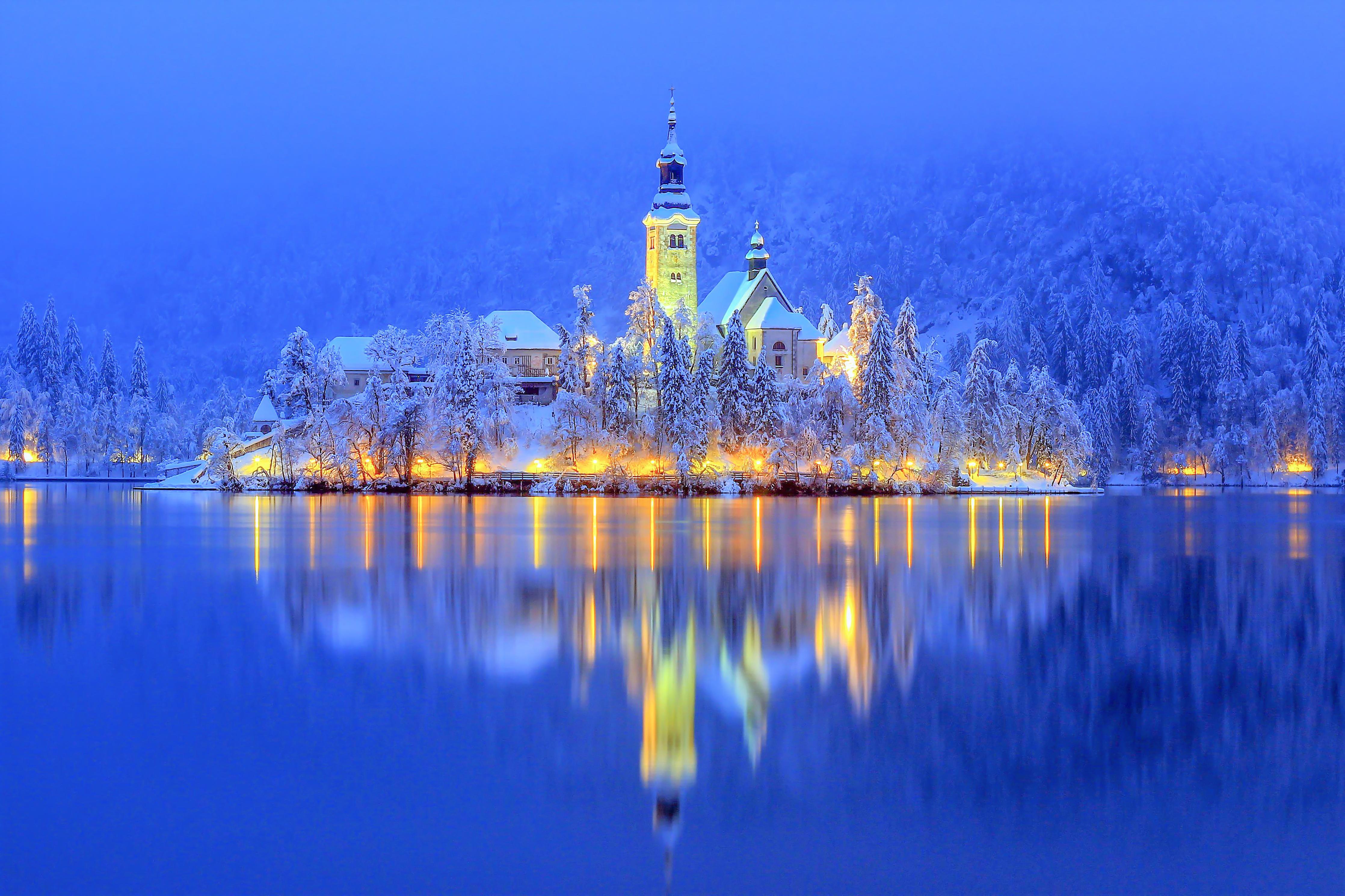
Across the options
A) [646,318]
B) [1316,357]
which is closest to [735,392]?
[646,318]

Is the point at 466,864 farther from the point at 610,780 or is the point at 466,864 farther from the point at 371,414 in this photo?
the point at 371,414

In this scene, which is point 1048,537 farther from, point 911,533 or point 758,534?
point 758,534

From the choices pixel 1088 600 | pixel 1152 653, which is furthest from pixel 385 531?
pixel 1152 653

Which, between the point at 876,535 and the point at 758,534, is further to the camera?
the point at 876,535

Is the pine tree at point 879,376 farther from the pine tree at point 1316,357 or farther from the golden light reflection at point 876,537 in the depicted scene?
the pine tree at point 1316,357

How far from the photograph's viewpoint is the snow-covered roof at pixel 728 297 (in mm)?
102188

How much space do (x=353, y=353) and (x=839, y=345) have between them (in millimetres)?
38430

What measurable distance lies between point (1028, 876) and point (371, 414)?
7173 centimetres

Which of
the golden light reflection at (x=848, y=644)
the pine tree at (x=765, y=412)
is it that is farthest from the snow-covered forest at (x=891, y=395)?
the golden light reflection at (x=848, y=644)

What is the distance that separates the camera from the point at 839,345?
92250 millimetres

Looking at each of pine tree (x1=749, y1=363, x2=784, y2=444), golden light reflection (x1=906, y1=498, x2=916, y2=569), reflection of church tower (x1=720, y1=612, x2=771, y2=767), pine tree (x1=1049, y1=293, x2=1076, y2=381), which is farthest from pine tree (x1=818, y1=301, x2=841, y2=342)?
reflection of church tower (x1=720, y1=612, x2=771, y2=767)

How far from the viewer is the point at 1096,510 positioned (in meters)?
62.9

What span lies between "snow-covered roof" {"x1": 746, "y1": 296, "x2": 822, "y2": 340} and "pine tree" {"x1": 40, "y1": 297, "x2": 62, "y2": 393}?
78.8m

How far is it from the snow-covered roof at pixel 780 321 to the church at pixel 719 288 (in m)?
0.05
